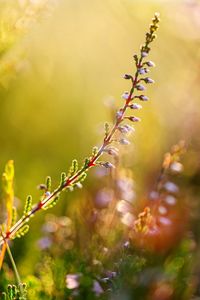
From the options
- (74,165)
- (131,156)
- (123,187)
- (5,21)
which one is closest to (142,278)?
(123,187)

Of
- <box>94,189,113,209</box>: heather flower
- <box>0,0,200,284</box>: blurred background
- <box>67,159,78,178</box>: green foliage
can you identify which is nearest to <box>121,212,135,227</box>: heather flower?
<box>94,189,113,209</box>: heather flower

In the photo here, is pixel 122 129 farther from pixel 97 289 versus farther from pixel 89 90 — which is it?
pixel 89 90

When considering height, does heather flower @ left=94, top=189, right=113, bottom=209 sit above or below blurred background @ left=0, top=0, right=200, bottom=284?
below

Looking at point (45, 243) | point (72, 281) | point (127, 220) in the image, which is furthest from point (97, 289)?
point (45, 243)

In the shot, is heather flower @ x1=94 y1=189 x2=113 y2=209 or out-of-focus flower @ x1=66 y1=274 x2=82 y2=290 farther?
heather flower @ x1=94 y1=189 x2=113 y2=209

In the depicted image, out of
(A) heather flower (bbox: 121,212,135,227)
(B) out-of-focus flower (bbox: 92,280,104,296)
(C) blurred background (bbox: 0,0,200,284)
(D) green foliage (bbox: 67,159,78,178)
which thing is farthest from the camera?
(C) blurred background (bbox: 0,0,200,284)

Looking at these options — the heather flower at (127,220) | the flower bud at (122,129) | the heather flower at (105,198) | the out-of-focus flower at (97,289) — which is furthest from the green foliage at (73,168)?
the heather flower at (105,198)

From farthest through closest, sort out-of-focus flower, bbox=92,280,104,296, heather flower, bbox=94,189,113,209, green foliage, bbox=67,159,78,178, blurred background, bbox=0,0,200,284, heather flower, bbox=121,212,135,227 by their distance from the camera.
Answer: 1. blurred background, bbox=0,0,200,284
2. heather flower, bbox=94,189,113,209
3. heather flower, bbox=121,212,135,227
4. out-of-focus flower, bbox=92,280,104,296
5. green foliage, bbox=67,159,78,178

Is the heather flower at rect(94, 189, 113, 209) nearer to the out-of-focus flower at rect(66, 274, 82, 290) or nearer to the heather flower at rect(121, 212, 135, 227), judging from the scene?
the heather flower at rect(121, 212, 135, 227)

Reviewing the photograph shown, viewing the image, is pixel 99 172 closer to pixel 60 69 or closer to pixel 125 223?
pixel 125 223
